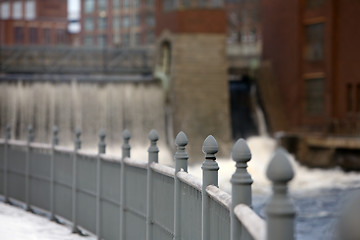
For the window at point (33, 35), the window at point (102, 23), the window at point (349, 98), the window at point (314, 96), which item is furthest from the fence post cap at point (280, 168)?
the window at point (102, 23)

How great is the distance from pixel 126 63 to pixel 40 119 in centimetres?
1002

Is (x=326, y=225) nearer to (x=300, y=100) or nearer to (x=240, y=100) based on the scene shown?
(x=300, y=100)

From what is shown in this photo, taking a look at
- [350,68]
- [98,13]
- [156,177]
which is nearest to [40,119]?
[350,68]

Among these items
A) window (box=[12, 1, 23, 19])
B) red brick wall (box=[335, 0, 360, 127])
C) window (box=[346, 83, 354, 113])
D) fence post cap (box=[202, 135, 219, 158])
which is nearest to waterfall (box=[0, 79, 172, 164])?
red brick wall (box=[335, 0, 360, 127])

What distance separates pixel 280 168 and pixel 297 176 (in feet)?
108

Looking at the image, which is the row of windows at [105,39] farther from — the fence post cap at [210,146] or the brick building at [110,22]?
the fence post cap at [210,146]

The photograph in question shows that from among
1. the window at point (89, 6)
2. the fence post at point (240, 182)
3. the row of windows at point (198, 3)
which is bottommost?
the fence post at point (240, 182)

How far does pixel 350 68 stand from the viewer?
36469 mm

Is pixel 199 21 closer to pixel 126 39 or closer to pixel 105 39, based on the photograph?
pixel 126 39

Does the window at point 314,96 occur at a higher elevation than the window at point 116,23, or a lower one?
lower

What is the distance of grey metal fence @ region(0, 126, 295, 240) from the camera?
3.97 metres

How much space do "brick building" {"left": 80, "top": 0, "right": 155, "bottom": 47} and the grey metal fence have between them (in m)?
79.4

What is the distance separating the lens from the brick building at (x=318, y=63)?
36.4 m

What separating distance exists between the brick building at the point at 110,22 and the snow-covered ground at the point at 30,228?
265 feet
